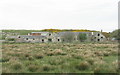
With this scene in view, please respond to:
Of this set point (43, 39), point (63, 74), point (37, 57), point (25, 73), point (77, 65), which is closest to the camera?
point (63, 74)

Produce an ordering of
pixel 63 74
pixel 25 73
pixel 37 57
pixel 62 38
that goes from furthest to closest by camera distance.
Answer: pixel 62 38 < pixel 37 57 < pixel 25 73 < pixel 63 74

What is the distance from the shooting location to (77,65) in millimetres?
9281

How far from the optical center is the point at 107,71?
7.76 metres

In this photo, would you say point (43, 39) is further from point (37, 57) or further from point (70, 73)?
point (70, 73)

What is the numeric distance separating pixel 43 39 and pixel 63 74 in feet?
255

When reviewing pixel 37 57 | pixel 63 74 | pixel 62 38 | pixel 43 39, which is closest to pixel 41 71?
pixel 63 74

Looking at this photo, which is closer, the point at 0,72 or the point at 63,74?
the point at 63,74

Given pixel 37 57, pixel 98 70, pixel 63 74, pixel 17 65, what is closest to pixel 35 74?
pixel 63 74

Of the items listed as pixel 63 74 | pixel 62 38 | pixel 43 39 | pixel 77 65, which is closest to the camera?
pixel 63 74

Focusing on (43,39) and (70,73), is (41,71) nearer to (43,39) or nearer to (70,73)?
(70,73)

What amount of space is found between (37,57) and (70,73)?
6.04 meters

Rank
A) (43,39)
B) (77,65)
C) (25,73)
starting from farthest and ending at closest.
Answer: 1. (43,39)
2. (77,65)
3. (25,73)

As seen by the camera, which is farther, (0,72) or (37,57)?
(37,57)

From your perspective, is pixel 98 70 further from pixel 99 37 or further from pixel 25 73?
pixel 99 37
